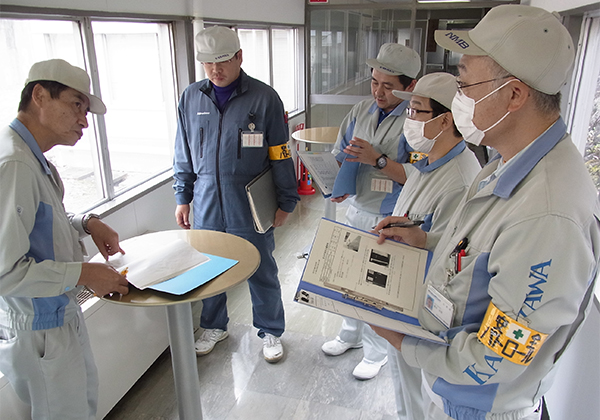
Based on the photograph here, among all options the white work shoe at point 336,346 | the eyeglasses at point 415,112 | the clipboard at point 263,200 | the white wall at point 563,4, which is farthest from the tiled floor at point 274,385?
the white wall at point 563,4

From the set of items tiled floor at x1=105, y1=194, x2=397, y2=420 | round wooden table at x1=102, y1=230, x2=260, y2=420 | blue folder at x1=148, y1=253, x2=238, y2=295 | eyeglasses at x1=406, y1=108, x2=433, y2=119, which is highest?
eyeglasses at x1=406, y1=108, x2=433, y2=119

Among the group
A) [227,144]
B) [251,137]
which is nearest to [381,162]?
[251,137]

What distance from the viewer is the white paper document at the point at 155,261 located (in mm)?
1478

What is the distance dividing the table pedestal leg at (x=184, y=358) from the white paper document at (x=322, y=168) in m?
1.18

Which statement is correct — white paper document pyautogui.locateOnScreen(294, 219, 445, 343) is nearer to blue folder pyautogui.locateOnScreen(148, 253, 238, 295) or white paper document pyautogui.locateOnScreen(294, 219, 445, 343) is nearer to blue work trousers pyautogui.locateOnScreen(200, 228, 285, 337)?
blue folder pyautogui.locateOnScreen(148, 253, 238, 295)

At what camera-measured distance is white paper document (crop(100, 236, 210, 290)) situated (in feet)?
4.85

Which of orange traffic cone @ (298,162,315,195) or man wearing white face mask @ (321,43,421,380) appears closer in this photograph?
man wearing white face mask @ (321,43,421,380)

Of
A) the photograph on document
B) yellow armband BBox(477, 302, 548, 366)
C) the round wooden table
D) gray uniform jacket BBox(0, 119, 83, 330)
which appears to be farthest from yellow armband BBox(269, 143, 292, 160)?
yellow armband BBox(477, 302, 548, 366)

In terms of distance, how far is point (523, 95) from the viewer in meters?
0.96

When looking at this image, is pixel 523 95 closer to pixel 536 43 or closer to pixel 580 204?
pixel 536 43

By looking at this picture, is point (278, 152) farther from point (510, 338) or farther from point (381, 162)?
point (510, 338)

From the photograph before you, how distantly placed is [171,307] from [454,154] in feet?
4.05

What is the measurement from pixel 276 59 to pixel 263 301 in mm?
3866

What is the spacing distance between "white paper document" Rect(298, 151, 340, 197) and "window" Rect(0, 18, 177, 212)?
1.17 meters
